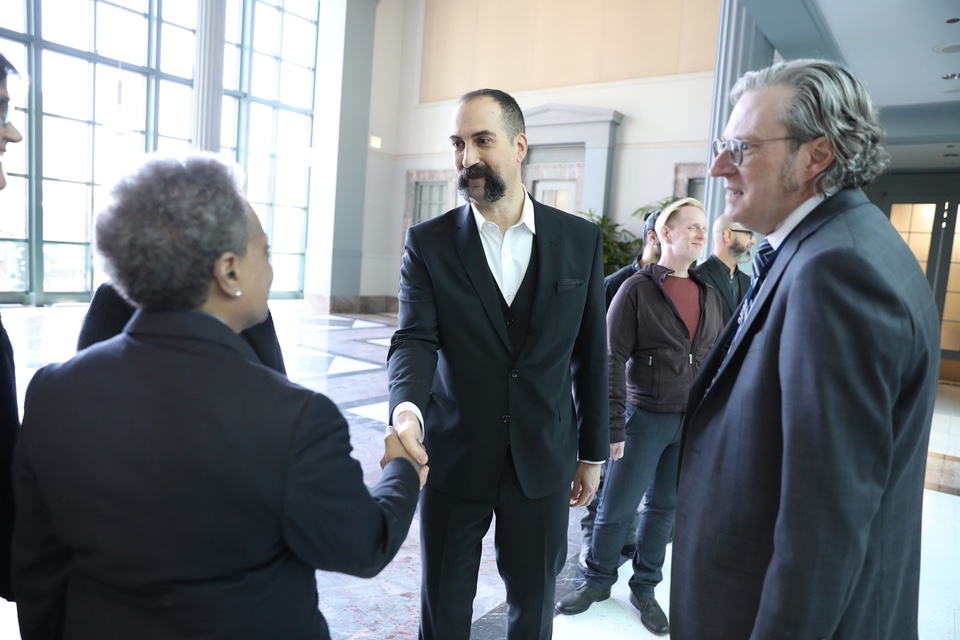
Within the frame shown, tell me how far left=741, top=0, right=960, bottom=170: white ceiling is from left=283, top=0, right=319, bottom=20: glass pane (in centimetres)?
1236

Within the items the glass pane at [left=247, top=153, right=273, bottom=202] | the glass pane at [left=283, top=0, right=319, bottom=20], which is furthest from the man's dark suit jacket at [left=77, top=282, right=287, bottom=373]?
the glass pane at [left=283, top=0, right=319, bottom=20]

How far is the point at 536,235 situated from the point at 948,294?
11.7 meters

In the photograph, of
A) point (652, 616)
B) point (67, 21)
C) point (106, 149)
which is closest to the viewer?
point (652, 616)

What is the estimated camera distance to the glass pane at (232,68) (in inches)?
550

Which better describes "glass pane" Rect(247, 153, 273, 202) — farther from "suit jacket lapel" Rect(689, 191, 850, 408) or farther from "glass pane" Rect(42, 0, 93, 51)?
"suit jacket lapel" Rect(689, 191, 850, 408)

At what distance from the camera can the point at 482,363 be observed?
1895mm

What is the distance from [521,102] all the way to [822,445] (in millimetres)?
12943

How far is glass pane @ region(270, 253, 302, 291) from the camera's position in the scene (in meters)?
15.3

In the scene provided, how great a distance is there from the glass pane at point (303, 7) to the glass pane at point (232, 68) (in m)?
1.65

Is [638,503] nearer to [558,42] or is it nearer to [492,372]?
[492,372]

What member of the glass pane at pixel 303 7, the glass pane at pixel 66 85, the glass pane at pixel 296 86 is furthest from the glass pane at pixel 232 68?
the glass pane at pixel 66 85

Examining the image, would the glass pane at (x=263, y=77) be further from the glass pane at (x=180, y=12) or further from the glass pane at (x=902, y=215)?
the glass pane at (x=902, y=215)

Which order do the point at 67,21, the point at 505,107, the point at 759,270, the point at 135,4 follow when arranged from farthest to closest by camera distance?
the point at 135,4
the point at 67,21
the point at 505,107
the point at 759,270

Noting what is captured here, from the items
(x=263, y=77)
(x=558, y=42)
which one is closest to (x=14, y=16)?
(x=263, y=77)
